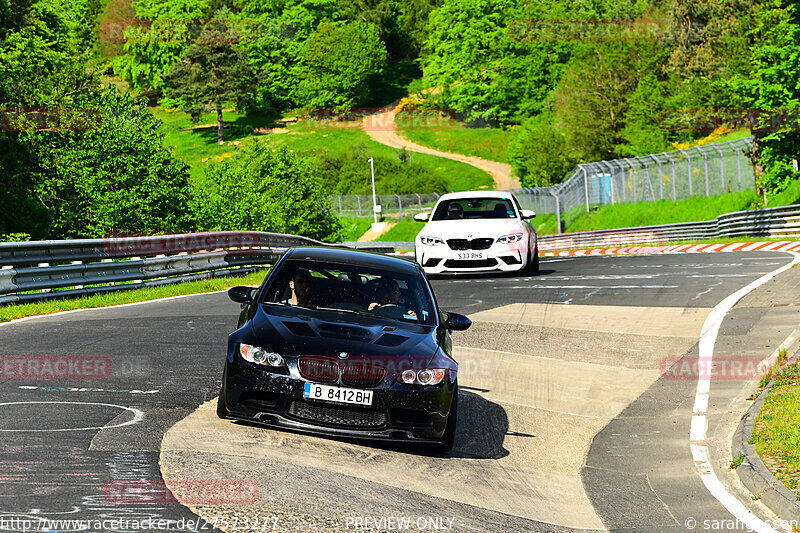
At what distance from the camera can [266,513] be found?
17.8 ft

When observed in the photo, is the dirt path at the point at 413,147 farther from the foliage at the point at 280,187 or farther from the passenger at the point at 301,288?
the passenger at the point at 301,288

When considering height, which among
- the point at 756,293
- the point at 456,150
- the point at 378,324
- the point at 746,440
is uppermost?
the point at 378,324

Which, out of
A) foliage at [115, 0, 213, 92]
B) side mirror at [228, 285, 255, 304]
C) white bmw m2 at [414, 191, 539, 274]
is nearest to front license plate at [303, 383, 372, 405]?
side mirror at [228, 285, 255, 304]

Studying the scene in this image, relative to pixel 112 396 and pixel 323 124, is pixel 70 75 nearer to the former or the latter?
pixel 112 396

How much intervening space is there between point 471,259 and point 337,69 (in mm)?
108724

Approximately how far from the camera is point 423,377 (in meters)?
7.33

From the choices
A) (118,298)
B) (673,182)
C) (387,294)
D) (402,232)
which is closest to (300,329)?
(387,294)

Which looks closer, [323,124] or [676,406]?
[676,406]

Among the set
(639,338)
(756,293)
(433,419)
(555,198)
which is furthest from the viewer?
(555,198)

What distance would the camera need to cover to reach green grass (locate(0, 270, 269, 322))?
602 inches

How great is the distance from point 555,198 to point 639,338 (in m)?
48.3

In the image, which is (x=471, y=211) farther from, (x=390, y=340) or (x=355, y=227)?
(x=355, y=227)

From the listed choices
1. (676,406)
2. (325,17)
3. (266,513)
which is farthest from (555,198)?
(325,17)

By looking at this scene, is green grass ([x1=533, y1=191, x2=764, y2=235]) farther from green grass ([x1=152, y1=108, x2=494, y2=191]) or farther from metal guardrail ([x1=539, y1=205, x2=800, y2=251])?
Answer: green grass ([x1=152, y1=108, x2=494, y2=191])
